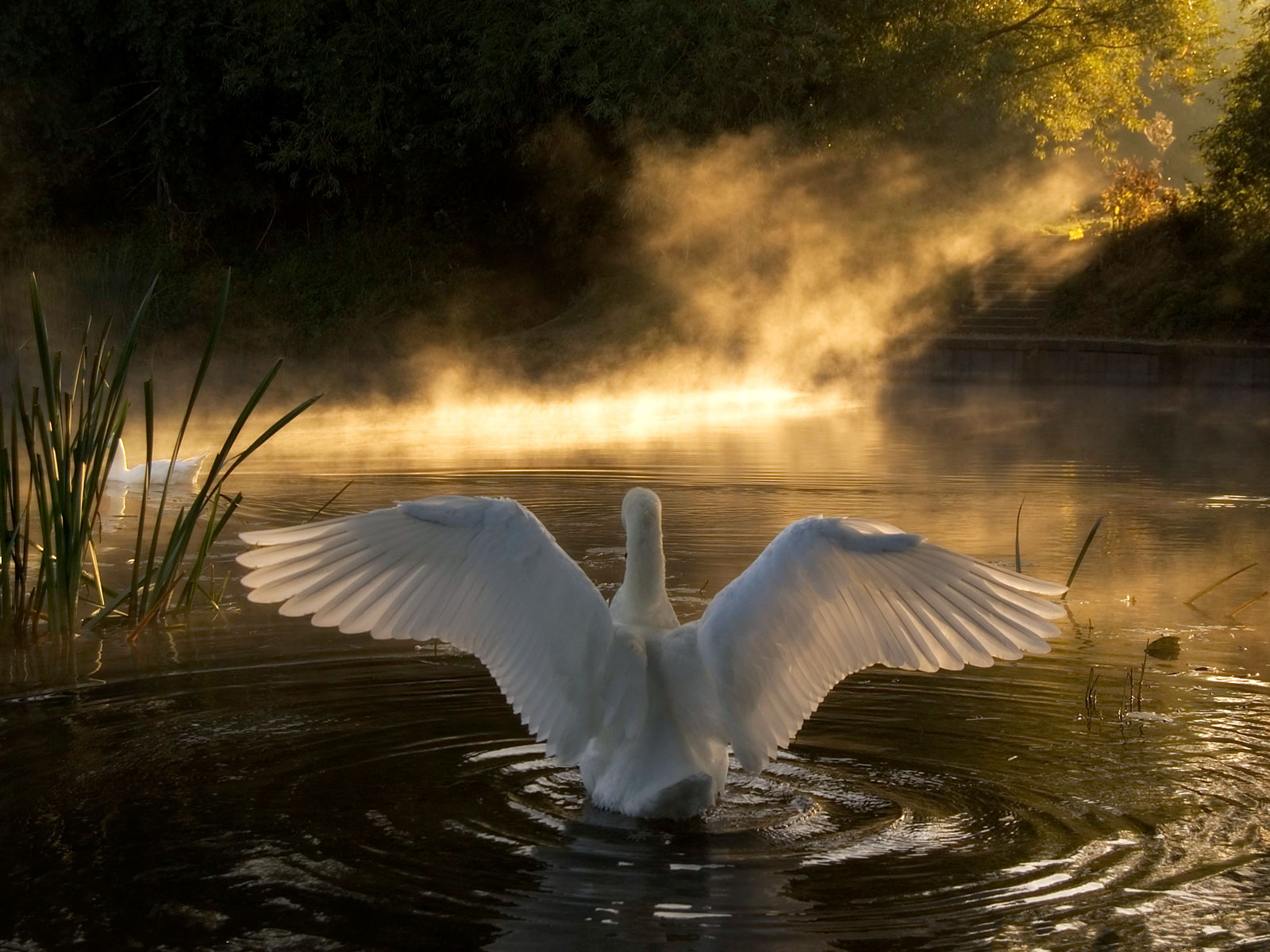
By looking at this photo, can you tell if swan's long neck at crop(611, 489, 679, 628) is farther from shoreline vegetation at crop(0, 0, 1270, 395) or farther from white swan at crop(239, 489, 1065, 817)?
shoreline vegetation at crop(0, 0, 1270, 395)

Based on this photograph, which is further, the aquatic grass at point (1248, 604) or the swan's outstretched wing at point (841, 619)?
the aquatic grass at point (1248, 604)

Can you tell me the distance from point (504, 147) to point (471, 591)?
24.5 m

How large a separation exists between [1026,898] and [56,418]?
3.98 metres

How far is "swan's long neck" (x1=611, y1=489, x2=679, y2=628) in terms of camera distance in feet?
16.4

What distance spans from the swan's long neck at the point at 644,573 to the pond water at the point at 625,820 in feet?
1.99

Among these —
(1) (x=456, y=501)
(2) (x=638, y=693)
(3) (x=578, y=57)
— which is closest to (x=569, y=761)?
(2) (x=638, y=693)

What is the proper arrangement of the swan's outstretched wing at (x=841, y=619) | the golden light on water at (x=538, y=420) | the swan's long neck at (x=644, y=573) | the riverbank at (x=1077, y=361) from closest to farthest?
the swan's outstretched wing at (x=841, y=619), the swan's long neck at (x=644, y=573), the golden light on water at (x=538, y=420), the riverbank at (x=1077, y=361)

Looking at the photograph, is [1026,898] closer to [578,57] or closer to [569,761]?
[569,761]

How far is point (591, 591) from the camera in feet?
15.6

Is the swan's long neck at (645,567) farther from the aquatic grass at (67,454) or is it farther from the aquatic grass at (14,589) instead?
the aquatic grass at (14,589)

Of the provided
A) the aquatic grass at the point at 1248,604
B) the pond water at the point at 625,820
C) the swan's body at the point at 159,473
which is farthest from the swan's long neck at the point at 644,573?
the swan's body at the point at 159,473

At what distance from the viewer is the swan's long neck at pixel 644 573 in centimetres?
500

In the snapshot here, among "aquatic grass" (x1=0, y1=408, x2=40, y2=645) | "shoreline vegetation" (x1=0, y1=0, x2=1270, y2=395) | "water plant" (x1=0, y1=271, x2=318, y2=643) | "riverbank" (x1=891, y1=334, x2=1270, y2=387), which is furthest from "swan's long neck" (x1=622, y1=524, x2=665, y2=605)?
→ "riverbank" (x1=891, y1=334, x2=1270, y2=387)

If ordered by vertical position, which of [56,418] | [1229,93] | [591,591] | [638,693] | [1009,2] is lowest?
[638,693]
